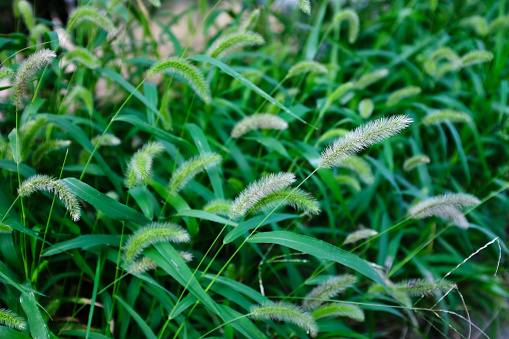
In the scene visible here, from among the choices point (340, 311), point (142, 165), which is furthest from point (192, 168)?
point (340, 311)

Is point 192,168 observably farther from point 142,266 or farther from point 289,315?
point 289,315

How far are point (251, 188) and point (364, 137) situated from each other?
1.21 ft

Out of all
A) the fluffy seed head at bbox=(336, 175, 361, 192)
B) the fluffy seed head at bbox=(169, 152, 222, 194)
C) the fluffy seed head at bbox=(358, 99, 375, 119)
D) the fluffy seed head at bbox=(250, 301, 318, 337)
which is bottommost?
the fluffy seed head at bbox=(250, 301, 318, 337)

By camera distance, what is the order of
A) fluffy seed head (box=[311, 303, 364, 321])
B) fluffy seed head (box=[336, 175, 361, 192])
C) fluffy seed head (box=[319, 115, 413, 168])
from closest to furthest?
fluffy seed head (box=[319, 115, 413, 168]), fluffy seed head (box=[311, 303, 364, 321]), fluffy seed head (box=[336, 175, 361, 192])

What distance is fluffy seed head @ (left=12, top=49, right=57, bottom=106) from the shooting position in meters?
1.35

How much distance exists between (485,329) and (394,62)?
5.77ft

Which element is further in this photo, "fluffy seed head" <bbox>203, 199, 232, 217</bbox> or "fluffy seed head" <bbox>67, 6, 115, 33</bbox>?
"fluffy seed head" <bbox>67, 6, 115, 33</bbox>

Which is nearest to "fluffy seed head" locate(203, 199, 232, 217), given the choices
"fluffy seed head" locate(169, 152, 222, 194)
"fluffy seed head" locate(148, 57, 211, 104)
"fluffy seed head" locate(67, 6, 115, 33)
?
"fluffy seed head" locate(169, 152, 222, 194)

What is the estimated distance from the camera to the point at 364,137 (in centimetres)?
117

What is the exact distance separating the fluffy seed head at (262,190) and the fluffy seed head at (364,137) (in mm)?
116

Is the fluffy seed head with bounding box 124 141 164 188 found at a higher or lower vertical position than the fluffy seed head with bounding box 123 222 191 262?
higher

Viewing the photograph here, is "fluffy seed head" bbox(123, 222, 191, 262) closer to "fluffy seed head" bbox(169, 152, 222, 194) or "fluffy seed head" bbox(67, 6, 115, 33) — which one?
"fluffy seed head" bbox(169, 152, 222, 194)

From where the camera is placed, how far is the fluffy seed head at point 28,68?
1351 mm

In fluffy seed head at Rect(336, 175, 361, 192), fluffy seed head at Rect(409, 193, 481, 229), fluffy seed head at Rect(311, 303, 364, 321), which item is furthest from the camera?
fluffy seed head at Rect(336, 175, 361, 192)
